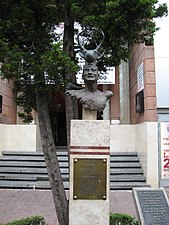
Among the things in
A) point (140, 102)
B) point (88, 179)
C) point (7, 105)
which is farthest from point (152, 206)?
point (7, 105)

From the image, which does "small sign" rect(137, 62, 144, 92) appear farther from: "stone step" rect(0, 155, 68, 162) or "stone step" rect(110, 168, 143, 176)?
"stone step" rect(0, 155, 68, 162)

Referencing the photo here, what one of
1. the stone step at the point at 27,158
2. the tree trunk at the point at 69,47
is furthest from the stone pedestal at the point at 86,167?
the stone step at the point at 27,158

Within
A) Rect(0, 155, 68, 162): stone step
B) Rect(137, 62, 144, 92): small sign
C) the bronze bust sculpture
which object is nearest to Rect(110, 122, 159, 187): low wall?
Rect(137, 62, 144, 92): small sign

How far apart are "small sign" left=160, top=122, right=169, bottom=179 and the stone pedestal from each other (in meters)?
6.45

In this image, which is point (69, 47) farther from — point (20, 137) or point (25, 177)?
point (20, 137)

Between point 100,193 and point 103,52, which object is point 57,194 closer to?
point 100,193

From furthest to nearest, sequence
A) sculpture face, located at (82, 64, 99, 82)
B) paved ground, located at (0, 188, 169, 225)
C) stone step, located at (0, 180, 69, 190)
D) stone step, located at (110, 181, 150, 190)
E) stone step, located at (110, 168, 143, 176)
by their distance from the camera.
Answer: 1. stone step, located at (110, 168, 143, 176)
2. stone step, located at (0, 180, 69, 190)
3. stone step, located at (110, 181, 150, 190)
4. paved ground, located at (0, 188, 169, 225)
5. sculpture face, located at (82, 64, 99, 82)

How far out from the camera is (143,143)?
36.1 ft

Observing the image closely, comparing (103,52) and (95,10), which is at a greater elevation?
(95,10)

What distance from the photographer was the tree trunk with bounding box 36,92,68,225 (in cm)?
511

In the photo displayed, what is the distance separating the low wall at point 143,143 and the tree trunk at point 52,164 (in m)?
5.68

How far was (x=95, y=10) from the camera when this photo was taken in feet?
16.5

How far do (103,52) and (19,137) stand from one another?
338 inches

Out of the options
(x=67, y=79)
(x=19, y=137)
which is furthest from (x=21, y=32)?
(x=19, y=137)
